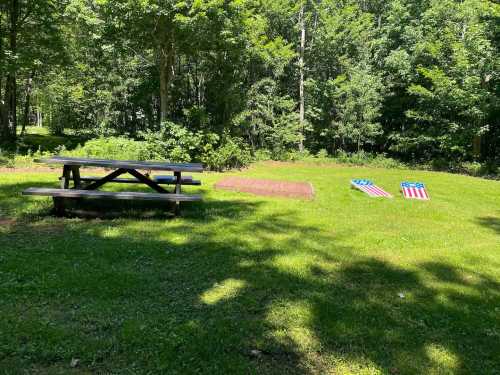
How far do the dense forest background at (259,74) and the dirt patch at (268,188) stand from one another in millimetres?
4423

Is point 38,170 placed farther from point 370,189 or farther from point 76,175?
point 370,189

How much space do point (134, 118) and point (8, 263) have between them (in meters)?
18.1

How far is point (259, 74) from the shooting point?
67.1 feet

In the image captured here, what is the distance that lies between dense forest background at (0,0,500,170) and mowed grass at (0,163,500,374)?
7.99 m

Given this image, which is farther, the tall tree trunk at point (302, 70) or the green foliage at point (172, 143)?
the tall tree trunk at point (302, 70)

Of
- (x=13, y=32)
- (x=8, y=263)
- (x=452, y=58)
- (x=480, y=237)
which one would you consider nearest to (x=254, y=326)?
(x=8, y=263)

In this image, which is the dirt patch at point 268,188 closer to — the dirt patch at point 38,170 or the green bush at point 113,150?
the dirt patch at point 38,170

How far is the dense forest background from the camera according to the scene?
1349cm

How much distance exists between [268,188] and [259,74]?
13.1 m

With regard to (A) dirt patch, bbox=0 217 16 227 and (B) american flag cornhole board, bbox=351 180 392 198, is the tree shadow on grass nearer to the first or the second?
(B) american flag cornhole board, bbox=351 180 392 198

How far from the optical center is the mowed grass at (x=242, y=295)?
2666 mm

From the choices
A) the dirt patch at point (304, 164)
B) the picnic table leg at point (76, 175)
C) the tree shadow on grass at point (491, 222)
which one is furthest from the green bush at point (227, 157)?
the tree shadow on grass at point (491, 222)

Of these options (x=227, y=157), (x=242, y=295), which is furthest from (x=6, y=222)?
(x=227, y=157)

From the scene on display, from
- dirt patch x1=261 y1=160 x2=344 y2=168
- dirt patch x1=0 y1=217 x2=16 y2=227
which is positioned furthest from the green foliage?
dirt patch x1=0 y1=217 x2=16 y2=227
